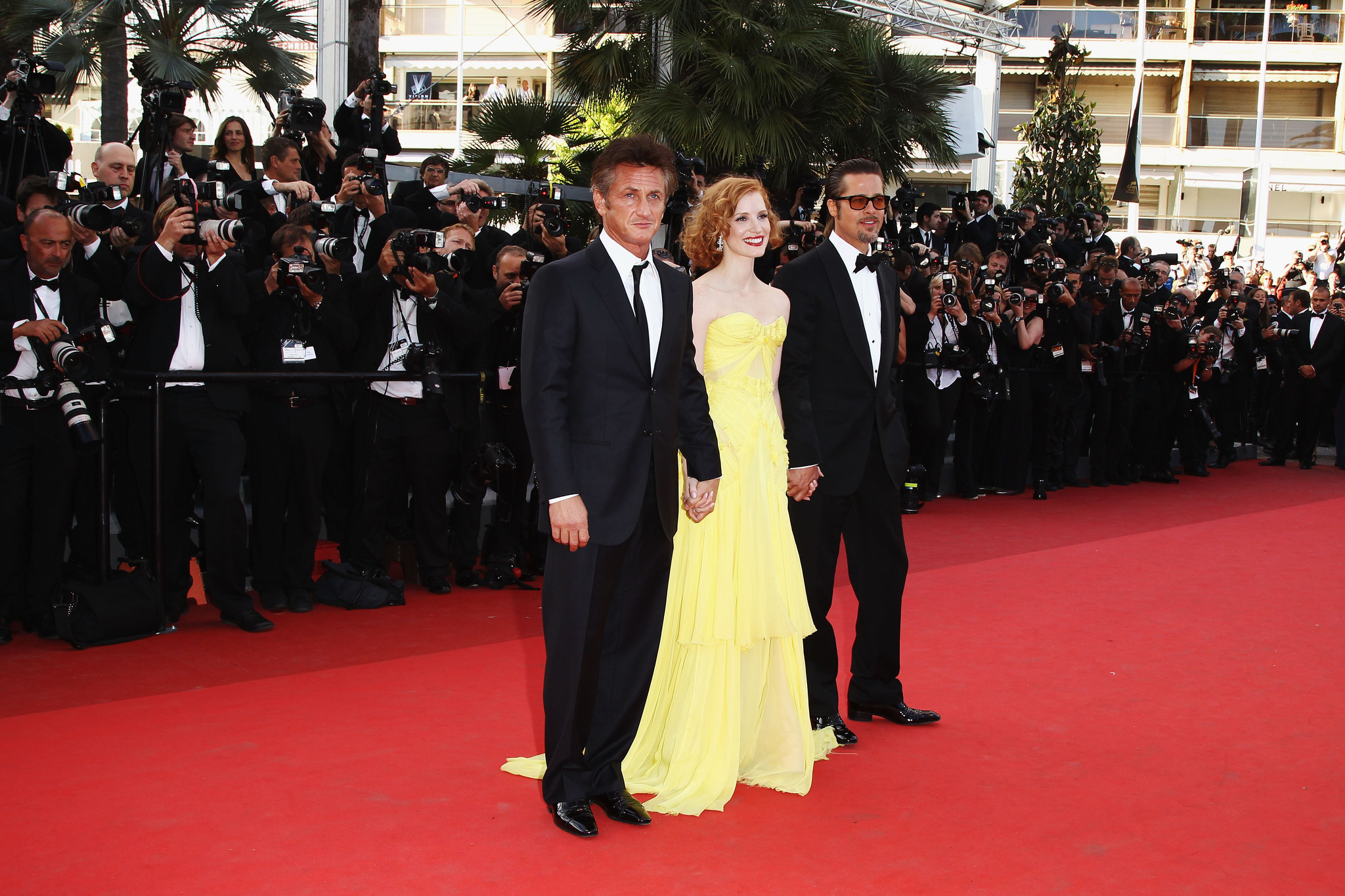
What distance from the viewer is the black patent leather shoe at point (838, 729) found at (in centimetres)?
407

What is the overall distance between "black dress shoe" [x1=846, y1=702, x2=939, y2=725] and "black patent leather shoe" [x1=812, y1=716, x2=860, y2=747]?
240mm

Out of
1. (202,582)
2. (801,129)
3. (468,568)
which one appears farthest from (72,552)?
(801,129)

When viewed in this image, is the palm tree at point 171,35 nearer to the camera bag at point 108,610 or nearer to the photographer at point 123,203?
the photographer at point 123,203

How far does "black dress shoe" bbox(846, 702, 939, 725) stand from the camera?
14.1 feet

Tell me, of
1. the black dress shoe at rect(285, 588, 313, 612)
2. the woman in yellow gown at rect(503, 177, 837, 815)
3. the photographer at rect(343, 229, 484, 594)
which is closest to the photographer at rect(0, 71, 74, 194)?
the photographer at rect(343, 229, 484, 594)

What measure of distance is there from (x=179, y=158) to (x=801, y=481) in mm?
4383

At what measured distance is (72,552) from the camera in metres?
5.80

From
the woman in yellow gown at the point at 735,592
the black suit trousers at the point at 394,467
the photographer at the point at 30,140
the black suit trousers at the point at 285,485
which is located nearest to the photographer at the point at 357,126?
the photographer at the point at 30,140

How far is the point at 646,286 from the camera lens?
134 inches

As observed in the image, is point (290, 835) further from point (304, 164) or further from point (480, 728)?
point (304, 164)

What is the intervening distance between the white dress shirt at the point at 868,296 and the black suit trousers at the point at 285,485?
2905 mm

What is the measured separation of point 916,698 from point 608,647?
163cm

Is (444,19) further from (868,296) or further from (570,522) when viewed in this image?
(570,522)

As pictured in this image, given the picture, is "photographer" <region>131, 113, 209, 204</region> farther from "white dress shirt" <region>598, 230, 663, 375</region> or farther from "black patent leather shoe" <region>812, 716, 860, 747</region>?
"black patent leather shoe" <region>812, 716, 860, 747</region>
